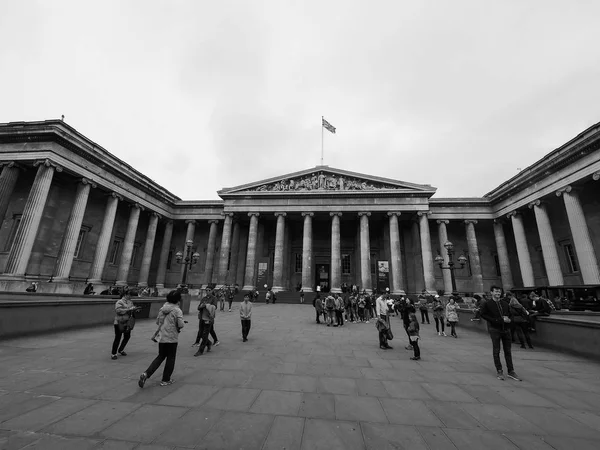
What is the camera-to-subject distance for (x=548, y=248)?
23.0 m

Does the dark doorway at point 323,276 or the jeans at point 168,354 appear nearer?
the jeans at point 168,354

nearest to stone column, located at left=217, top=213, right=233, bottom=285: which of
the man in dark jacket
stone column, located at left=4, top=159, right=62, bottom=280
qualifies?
stone column, located at left=4, top=159, right=62, bottom=280

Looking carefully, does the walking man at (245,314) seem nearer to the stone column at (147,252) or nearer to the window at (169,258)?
the stone column at (147,252)

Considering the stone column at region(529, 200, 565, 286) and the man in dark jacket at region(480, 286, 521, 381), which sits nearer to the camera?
the man in dark jacket at region(480, 286, 521, 381)

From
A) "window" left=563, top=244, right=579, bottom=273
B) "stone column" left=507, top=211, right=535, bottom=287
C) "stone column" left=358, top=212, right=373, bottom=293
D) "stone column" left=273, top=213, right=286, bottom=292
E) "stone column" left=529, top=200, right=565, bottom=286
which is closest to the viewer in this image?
"stone column" left=529, top=200, right=565, bottom=286

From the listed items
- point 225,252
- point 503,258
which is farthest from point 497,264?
point 225,252

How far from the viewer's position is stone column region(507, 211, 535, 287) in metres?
25.4

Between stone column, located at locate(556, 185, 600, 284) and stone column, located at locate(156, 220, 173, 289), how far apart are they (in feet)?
134

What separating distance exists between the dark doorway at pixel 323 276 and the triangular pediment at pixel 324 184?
35.3 feet

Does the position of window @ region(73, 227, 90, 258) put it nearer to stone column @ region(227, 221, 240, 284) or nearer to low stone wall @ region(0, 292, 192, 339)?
stone column @ region(227, 221, 240, 284)

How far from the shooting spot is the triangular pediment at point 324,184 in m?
30.2

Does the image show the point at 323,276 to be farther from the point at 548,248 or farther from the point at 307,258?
the point at 548,248

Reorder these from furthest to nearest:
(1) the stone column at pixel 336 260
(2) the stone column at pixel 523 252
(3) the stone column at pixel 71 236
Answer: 1. (1) the stone column at pixel 336 260
2. (2) the stone column at pixel 523 252
3. (3) the stone column at pixel 71 236

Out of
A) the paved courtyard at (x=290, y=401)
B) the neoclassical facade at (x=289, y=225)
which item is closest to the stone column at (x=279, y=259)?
the neoclassical facade at (x=289, y=225)
